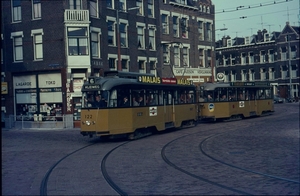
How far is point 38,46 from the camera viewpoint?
2956 centimetres

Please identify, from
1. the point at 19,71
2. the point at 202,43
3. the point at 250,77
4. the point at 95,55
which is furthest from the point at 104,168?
the point at 202,43

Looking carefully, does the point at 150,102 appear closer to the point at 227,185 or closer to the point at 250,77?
the point at 250,77

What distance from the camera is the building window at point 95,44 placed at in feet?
97.8

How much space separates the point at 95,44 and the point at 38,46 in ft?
13.8

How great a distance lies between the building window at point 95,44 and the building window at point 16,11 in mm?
5476

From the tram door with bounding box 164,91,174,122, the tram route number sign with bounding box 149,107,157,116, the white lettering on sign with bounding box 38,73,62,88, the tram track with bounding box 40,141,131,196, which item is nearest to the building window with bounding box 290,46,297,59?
the tram track with bounding box 40,141,131,196

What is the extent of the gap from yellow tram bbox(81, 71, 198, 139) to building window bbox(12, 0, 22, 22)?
12.5 metres

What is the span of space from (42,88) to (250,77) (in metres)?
18.3

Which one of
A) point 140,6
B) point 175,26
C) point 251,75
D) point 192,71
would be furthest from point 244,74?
point 192,71

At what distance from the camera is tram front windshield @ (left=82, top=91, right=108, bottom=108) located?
17469 millimetres

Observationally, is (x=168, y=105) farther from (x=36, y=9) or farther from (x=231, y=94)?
(x=36, y=9)

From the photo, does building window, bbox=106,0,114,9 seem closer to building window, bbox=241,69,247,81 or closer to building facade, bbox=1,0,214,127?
building facade, bbox=1,0,214,127

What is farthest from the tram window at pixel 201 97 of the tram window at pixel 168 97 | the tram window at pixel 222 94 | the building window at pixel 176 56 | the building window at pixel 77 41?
the building window at pixel 176 56

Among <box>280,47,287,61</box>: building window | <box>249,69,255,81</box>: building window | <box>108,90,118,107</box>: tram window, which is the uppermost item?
<box>280,47,287,61</box>: building window
